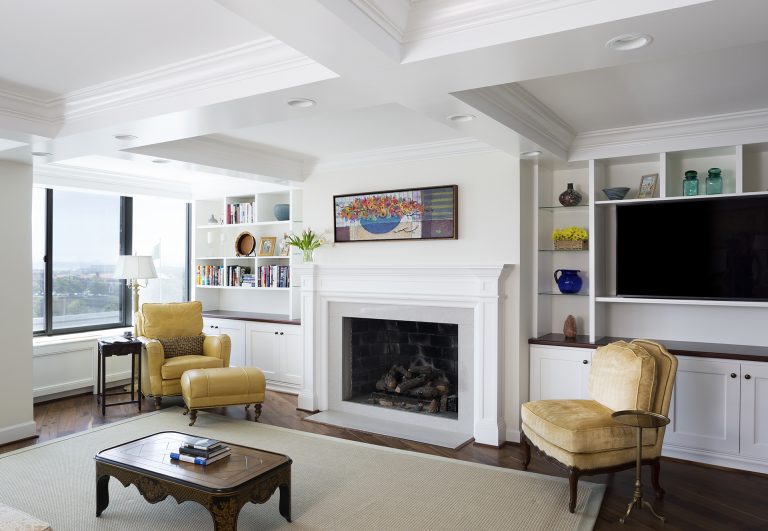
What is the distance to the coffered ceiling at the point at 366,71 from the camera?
6.60 ft

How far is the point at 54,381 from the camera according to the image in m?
5.76

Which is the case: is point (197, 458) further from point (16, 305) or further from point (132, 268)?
point (132, 268)

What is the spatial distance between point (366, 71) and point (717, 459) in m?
3.67

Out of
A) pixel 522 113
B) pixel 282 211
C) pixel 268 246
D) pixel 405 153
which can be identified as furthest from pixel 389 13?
pixel 268 246

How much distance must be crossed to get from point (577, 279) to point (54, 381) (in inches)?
206

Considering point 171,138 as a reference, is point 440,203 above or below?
below

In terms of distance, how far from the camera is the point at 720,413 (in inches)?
156

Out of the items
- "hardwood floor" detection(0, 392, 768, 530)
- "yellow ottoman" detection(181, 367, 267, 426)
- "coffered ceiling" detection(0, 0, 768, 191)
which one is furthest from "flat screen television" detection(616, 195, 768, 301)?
"yellow ottoman" detection(181, 367, 267, 426)

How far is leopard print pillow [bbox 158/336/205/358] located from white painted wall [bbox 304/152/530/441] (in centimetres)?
213

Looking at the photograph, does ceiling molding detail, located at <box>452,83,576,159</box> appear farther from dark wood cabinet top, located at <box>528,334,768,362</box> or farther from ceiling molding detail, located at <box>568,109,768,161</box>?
dark wood cabinet top, located at <box>528,334,768,362</box>

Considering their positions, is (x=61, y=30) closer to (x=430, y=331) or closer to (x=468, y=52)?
(x=468, y=52)

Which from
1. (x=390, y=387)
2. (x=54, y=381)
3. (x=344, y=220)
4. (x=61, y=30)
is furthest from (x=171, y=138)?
(x=54, y=381)

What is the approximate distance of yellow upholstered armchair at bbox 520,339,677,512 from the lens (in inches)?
129

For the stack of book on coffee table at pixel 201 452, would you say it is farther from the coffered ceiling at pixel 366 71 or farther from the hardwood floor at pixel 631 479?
the coffered ceiling at pixel 366 71
